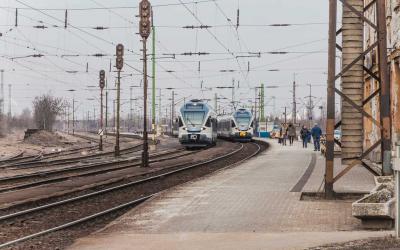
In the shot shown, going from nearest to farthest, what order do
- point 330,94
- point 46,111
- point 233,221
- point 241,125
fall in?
point 233,221 → point 330,94 → point 241,125 → point 46,111

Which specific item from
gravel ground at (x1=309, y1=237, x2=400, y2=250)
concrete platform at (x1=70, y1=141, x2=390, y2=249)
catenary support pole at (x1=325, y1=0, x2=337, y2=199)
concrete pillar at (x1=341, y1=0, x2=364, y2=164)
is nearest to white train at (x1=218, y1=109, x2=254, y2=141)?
concrete platform at (x1=70, y1=141, x2=390, y2=249)

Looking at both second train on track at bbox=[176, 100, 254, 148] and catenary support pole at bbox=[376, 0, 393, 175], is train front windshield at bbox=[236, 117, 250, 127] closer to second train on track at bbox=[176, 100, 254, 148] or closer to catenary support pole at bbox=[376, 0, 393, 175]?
second train on track at bbox=[176, 100, 254, 148]

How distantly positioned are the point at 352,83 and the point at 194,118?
2918cm

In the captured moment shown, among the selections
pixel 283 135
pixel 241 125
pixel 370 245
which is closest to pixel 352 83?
pixel 370 245

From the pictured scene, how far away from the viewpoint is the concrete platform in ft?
31.8

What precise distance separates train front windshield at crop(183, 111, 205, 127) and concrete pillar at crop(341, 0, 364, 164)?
2877 cm

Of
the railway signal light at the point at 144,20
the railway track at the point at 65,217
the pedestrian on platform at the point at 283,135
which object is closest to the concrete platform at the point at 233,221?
the railway track at the point at 65,217

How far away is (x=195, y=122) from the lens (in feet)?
150

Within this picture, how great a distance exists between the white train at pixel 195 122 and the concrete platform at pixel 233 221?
2713 centimetres

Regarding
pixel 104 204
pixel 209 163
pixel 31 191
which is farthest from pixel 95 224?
pixel 209 163

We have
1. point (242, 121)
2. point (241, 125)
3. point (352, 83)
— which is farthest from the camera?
point (241, 125)

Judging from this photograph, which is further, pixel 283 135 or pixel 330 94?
pixel 283 135

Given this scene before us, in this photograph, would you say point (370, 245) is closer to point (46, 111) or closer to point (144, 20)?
point (144, 20)

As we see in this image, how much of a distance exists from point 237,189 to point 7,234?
7.02 m
